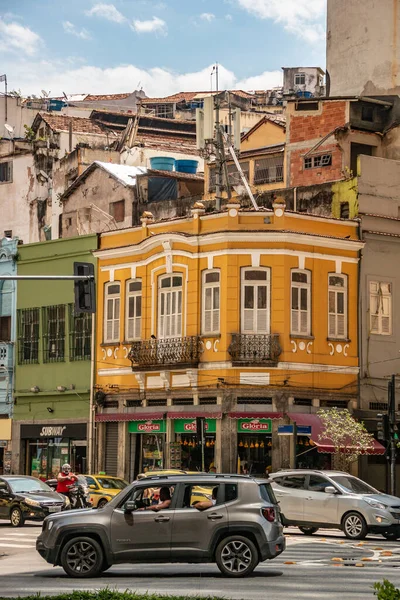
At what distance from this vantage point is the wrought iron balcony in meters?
42.0

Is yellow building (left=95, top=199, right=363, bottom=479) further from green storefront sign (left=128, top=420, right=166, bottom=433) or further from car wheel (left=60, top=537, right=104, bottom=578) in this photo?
car wheel (left=60, top=537, right=104, bottom=578)

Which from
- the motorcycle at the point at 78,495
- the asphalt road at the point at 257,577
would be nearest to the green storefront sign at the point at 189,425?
the motorcycle at the point at 78,495

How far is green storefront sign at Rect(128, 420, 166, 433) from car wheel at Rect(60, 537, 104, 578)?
2278cm

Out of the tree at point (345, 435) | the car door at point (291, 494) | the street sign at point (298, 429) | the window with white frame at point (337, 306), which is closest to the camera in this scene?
the car door at point (291, 494)

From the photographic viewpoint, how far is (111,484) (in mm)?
37281

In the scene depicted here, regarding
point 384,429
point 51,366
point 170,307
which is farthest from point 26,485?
point 51,366

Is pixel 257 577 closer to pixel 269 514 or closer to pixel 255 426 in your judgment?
pixel 269 514

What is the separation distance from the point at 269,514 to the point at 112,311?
26.4 meters

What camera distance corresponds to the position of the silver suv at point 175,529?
2089 cm

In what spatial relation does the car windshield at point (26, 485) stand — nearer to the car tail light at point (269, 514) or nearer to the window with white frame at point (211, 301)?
the window with white frame at point (211, 301)

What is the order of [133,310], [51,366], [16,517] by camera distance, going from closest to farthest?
1. [16,517]
2. [133,310]
3. [51,366]

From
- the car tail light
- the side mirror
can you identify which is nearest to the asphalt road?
the car tail light

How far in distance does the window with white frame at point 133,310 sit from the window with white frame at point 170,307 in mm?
1183

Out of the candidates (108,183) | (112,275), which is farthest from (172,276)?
(108,183)
